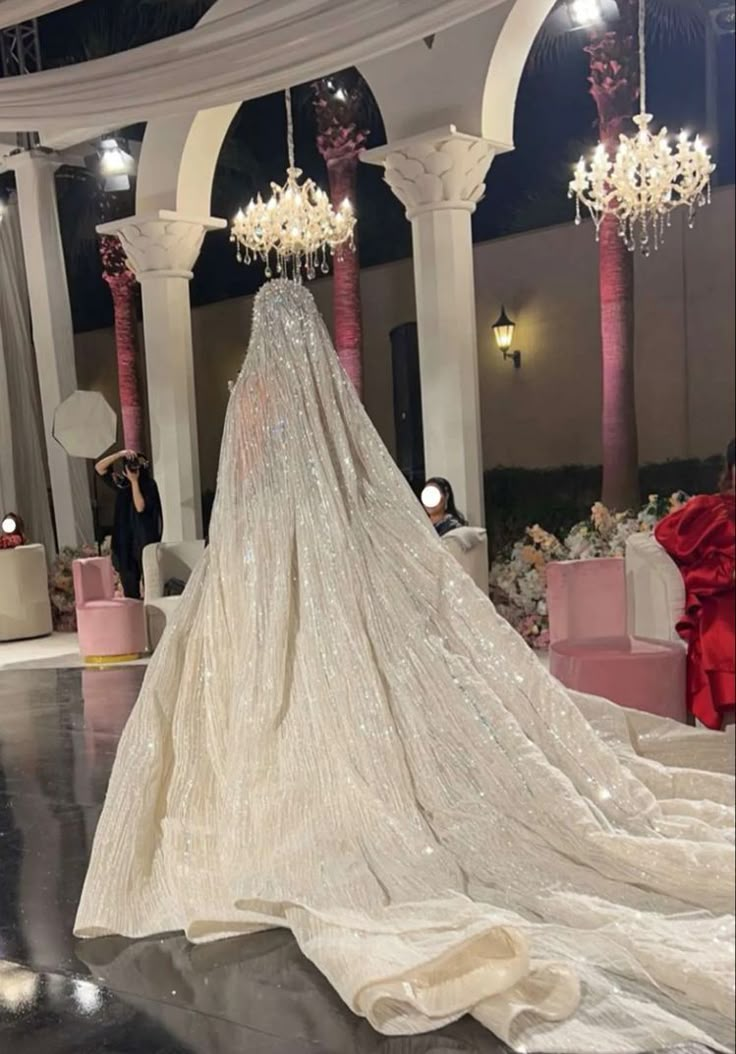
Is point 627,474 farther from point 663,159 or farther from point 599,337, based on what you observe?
point 663,159

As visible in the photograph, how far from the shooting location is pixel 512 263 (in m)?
6.48

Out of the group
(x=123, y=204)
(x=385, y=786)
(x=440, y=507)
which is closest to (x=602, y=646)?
(x=385, y=786)

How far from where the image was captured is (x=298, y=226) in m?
7.06

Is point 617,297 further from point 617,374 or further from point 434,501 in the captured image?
point 434,501

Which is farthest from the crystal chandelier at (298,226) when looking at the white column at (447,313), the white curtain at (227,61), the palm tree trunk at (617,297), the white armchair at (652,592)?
the white armchair at (652,592)

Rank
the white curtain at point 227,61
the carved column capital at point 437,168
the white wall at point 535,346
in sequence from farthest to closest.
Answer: the carved column capital at point 437,168 < the white wall at point 535,346 < the white curtain at point 227,61

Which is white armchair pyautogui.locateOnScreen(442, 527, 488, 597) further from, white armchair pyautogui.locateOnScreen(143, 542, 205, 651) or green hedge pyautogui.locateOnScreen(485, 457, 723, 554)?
white armchair pyautogui.locateOnScreen(143, 542, 205, 651)

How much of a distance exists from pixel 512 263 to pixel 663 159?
135cm

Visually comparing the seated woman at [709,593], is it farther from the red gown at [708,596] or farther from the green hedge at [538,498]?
the green hedge at [538,498]

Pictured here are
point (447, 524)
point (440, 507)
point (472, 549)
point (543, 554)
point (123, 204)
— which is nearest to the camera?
point (472, 549)

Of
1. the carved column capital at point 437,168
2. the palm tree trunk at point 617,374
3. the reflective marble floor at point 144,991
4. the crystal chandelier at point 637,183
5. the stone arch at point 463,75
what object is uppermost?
the stone arch at point 463,75

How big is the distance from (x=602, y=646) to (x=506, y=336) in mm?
4022

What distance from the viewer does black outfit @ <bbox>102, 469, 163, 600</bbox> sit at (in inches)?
293

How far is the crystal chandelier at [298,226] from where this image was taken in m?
7.03
